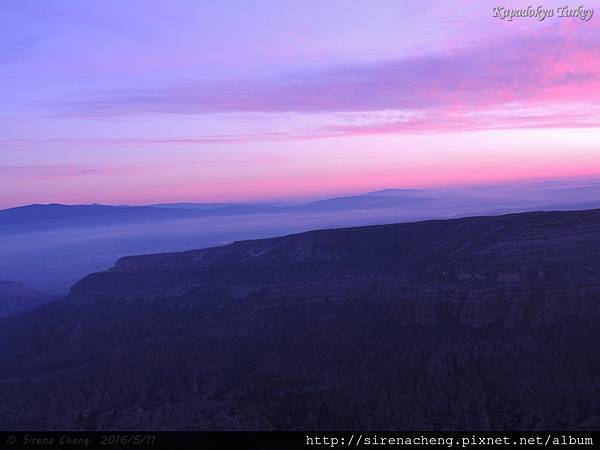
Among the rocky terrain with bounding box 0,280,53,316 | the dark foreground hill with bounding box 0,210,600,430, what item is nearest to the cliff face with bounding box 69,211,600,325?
the dark foreground hill with bounding box 0,210,600,430

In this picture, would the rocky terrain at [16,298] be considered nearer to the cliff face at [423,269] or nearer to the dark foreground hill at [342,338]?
the dark foreground hill at [342,338]

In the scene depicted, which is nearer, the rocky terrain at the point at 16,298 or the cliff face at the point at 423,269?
the cliff face at the point at 423,269

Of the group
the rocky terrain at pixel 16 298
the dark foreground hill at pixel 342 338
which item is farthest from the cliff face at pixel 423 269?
the rocky terrain at pixel 16 298

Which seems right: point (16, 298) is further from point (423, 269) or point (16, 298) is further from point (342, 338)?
point (423, 269)

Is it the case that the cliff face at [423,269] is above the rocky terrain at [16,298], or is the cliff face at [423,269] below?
above

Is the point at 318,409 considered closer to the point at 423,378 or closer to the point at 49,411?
the point at 423,378

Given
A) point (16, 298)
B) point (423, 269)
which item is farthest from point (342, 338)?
point (16, 298)
